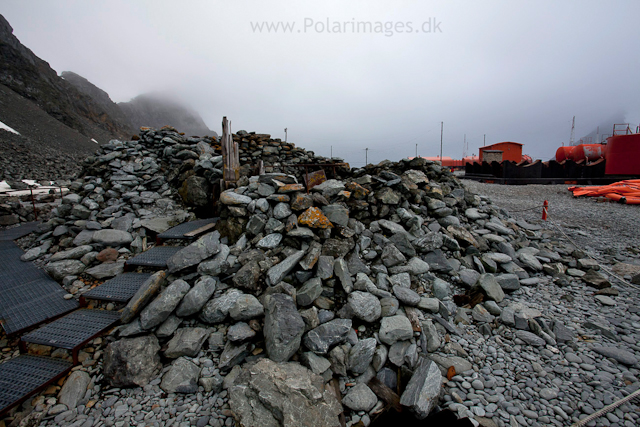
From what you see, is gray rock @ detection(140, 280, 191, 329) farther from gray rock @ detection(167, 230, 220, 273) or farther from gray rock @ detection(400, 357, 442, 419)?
gray rock @ detection(400, 357, 442, 419)

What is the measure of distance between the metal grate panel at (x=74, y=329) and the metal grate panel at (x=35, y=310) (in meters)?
0.26

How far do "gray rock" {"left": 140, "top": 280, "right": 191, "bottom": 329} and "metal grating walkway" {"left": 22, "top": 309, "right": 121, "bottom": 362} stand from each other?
1.99ft

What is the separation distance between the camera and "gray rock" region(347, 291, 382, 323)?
12.2ft

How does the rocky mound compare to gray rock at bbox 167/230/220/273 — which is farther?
gray rock at bbox 167/230/220/273

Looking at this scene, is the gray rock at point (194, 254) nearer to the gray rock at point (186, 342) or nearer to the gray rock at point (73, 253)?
the gray rock at point (186, 342)

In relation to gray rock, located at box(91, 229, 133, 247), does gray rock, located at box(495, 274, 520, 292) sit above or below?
below

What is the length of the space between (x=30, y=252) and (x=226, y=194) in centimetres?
454

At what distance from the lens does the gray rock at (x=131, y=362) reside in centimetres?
304

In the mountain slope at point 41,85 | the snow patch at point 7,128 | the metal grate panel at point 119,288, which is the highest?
the mountain slope at point 41,85

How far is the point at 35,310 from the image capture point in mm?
3924

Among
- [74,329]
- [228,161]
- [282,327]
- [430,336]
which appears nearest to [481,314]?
[430,336]

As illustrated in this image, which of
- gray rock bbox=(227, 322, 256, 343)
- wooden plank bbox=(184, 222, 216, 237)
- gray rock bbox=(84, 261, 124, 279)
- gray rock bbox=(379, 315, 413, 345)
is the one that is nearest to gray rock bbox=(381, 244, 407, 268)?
gray rock bbox=(379, 315, 413, 345)

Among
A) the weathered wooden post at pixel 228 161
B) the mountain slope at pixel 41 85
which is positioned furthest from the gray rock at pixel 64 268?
the mountain slope at pixel 41 85

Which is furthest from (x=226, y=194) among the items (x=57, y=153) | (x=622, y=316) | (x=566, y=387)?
(x=57, y=153)
